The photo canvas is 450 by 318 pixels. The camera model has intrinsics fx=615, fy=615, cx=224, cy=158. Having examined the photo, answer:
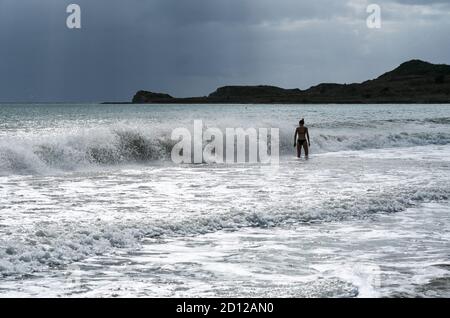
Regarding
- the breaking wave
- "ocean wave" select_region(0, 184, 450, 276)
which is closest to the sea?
"ocean wave" select_region(0, 184, 450, 276)

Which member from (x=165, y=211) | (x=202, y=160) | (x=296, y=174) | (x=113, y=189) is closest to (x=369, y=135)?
(x=202, y=160)

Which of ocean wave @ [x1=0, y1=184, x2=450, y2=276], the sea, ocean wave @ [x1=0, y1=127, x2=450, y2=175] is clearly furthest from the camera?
ocean wave @ [x1=0, y1=127, x2=450, y2=175]

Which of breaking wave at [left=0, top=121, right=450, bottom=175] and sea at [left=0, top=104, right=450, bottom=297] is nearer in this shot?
sea at [left=0, top=104, right=450, bottom=297]

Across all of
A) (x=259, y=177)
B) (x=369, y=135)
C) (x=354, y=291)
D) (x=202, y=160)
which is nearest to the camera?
(x=354, y=291)

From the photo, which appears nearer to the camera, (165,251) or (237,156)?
(165,251)

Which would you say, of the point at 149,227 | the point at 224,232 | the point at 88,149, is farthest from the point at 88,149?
the point at 224,232

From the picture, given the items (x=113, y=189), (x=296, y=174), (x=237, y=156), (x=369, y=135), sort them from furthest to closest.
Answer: (x=369, y=135)
(x=237, y=156)
(x=296, y=174)
(x=113, y=189)

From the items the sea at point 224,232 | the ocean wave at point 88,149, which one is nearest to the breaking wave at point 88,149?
the ocean wave at point 88,149

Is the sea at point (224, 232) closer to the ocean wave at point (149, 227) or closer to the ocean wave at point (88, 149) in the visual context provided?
the ocean wave at point (149, 227)

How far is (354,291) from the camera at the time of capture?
20.8 feet

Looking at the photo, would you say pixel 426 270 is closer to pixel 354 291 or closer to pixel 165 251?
pixel 354 291

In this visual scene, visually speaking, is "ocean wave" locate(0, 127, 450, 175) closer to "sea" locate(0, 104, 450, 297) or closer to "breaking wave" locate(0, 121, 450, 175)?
"breaking wave" locate(0, 121, 450, 175)

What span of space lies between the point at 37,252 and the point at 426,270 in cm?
473

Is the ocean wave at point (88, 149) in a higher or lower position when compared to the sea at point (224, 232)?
higher
